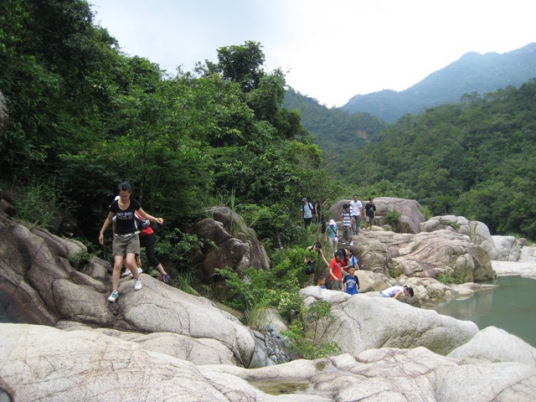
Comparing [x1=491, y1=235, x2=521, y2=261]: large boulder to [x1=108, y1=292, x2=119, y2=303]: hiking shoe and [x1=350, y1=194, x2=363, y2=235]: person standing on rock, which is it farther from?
[x1=108, y1=292, x2=119, y2=303]: hiking shoe

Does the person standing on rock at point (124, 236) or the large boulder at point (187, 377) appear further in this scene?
the person standing on rock at point (124, 236)

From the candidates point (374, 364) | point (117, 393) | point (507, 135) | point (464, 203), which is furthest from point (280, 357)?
point (507, 135)

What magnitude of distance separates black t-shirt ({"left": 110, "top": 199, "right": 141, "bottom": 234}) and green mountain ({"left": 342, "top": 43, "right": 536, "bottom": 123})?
130055 millimetres

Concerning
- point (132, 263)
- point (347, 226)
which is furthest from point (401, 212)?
point (132, 263)

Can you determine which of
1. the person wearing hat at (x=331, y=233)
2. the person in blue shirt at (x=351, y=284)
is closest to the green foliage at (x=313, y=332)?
the person in blue shirt at (x=351, y=284)

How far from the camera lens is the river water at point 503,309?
35.5 feet

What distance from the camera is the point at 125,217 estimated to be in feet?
19.0

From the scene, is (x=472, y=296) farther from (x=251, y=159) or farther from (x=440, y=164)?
(x=440, y=164)

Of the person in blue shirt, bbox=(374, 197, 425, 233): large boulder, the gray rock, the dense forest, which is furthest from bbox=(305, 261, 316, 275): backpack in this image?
bbox=(374, 197, 425, 233): large boulder

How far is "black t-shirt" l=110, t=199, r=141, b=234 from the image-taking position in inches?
228

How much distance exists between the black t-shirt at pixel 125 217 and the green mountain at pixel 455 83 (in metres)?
130

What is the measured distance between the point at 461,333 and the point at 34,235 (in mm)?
6948

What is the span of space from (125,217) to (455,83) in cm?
Answer: 18311

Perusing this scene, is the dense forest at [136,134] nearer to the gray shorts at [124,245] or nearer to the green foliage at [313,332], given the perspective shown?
the gray shorts at [124,245]
